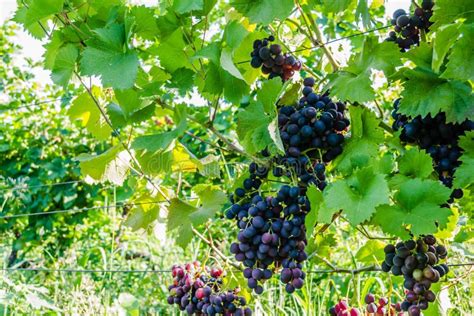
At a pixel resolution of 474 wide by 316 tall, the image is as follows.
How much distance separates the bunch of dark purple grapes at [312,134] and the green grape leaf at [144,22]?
0.34 m

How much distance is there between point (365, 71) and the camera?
1.16 m

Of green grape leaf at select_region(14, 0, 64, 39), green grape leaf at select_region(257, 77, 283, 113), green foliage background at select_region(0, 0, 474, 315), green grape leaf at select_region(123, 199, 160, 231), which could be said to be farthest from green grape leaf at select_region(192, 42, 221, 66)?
green grape leaf at select_region(123, 199, 160, 231)

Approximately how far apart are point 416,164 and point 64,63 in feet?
2.52

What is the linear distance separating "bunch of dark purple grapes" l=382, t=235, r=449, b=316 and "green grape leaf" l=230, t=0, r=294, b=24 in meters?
0.50

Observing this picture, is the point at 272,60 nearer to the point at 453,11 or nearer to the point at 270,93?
the point at 270,93

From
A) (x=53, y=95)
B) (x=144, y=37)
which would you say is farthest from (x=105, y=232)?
(x=144, y=37)

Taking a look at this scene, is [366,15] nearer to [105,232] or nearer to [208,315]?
[208,315]

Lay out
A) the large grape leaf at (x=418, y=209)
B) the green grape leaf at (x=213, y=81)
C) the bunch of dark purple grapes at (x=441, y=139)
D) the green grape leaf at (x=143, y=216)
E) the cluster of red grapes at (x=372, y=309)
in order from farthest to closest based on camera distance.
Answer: the green grape leaf at (x=143, y=216) < the cluster of red grapes at (x=372, y=309) < the green grape leaf at (x=213, y=81) < the bunch of dark purple grapes at (x=441, y=139) < the large grape leaf at (x=418, y=209)

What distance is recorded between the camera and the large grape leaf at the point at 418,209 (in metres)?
0.98

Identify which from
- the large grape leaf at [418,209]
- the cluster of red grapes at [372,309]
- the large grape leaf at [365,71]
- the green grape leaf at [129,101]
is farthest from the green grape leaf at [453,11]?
the cluster of red grapes at [372,309]

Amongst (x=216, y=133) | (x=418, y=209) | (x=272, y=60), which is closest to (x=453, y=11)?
(x=418, y=209)

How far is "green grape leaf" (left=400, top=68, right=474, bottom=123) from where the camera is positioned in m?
1.04

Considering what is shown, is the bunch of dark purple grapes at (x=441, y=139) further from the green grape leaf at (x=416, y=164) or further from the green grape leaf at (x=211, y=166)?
the green grape leaf at (x=211, y=166)

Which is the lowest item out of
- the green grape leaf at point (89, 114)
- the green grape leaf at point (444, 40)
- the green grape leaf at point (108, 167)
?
the green grape leaf at point (108, 167)
